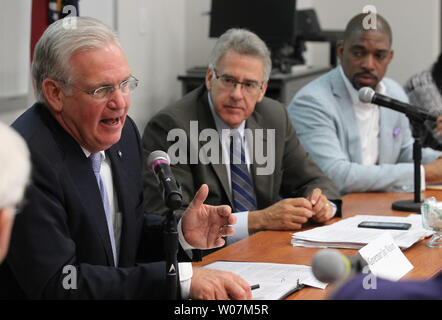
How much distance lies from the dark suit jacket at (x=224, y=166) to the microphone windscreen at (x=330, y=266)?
1307 millimetres

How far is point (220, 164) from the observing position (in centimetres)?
256

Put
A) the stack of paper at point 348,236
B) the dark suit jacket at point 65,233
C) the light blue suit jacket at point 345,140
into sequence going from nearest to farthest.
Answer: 1. the dark suit jacket at point 65,233
2. the stack of paper at point 348,236
3. the light blue suit jacket at point 345,140

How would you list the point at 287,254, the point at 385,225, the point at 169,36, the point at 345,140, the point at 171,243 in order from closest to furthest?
the point at 171,243 < the point at 287,254 < the point at 385,225 < the point at 345,140 < the point at 169,36

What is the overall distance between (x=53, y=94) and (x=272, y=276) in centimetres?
74

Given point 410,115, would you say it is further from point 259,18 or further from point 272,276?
point 259,18

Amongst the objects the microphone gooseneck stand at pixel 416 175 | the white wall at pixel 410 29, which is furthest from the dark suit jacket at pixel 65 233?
the white wall at pixel 410 29

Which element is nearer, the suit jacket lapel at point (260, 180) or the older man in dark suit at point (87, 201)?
the older man in dark suit at point (87, 201)

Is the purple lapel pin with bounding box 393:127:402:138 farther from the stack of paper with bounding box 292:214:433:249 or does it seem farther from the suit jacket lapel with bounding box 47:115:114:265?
the suit jacket lapel with bounding box 47:115:114:265

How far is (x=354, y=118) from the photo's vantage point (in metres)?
3.17

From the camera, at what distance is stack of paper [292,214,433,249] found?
2047 mm

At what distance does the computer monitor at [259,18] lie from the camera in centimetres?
456

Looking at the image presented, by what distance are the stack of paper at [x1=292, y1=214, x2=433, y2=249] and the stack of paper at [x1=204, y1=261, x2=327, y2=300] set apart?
0.85 feet

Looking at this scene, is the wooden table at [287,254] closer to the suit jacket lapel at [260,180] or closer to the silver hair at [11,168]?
the suit jacket lapel at [260,180]

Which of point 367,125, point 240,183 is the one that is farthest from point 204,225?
point 367,125
